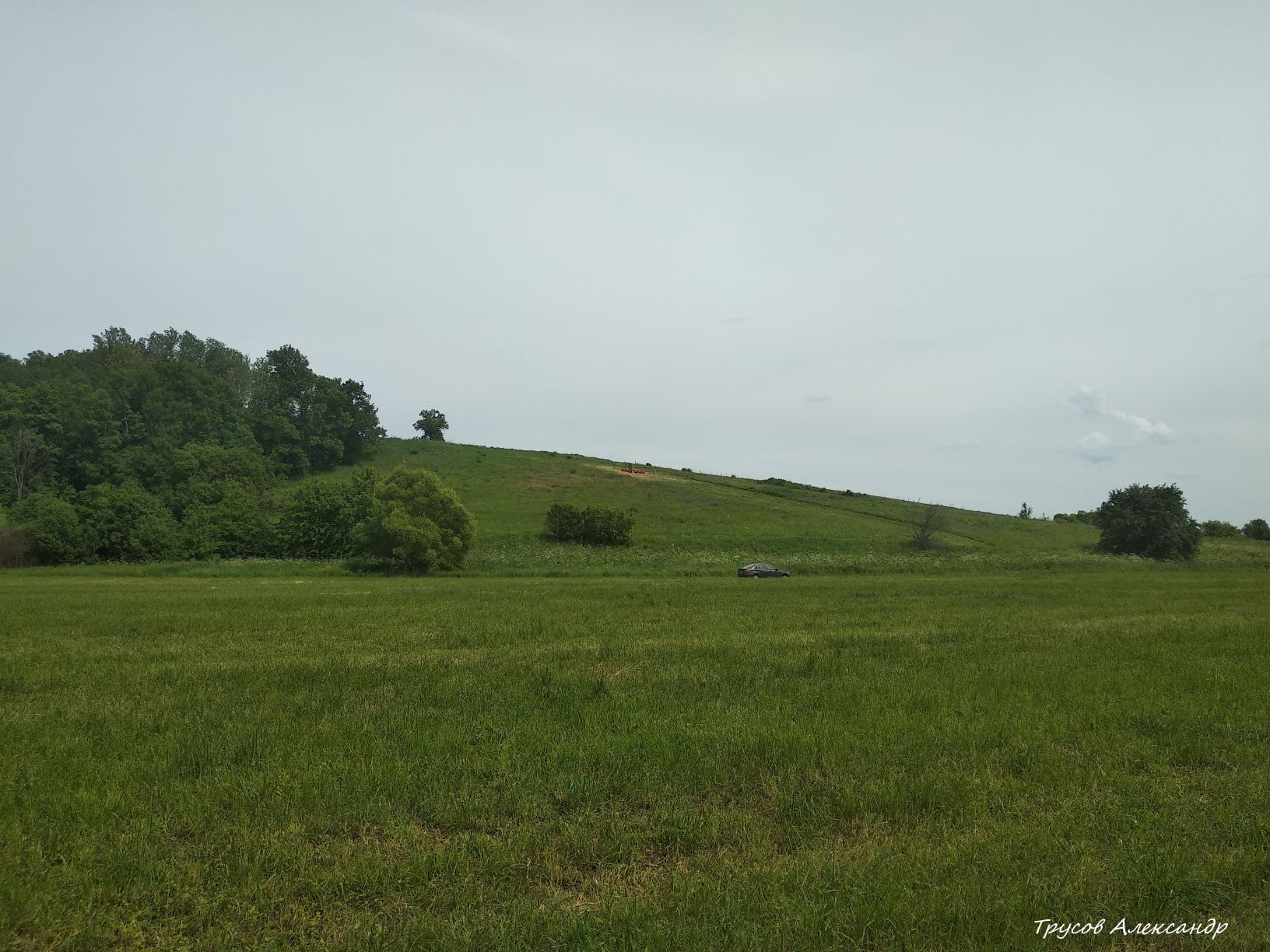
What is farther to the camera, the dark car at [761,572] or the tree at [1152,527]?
the tree at [1152,527]

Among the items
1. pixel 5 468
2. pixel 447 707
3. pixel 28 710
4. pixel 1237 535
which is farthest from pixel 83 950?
pixel 1237 535

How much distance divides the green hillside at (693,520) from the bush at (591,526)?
243 centimetres

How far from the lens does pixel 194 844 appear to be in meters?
6.32

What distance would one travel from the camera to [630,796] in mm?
7496

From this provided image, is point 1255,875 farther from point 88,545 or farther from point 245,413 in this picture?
point 245,413

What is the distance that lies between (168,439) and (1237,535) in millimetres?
156753

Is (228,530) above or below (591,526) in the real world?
below

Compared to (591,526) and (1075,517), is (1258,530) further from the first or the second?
(591,526)

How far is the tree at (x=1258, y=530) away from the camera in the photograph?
10688 centimetres

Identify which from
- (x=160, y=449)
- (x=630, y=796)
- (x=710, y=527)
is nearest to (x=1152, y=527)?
(x=710, y=527)

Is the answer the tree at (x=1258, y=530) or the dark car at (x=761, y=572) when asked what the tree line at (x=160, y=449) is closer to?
the dark car at (x=761, y=572)

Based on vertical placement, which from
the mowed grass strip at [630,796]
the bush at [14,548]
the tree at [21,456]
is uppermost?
the tree at [21,456]

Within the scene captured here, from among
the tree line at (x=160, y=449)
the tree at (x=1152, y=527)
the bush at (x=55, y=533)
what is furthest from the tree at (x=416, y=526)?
the tree at (x=1152, y=527)

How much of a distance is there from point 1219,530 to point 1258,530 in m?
4.66
